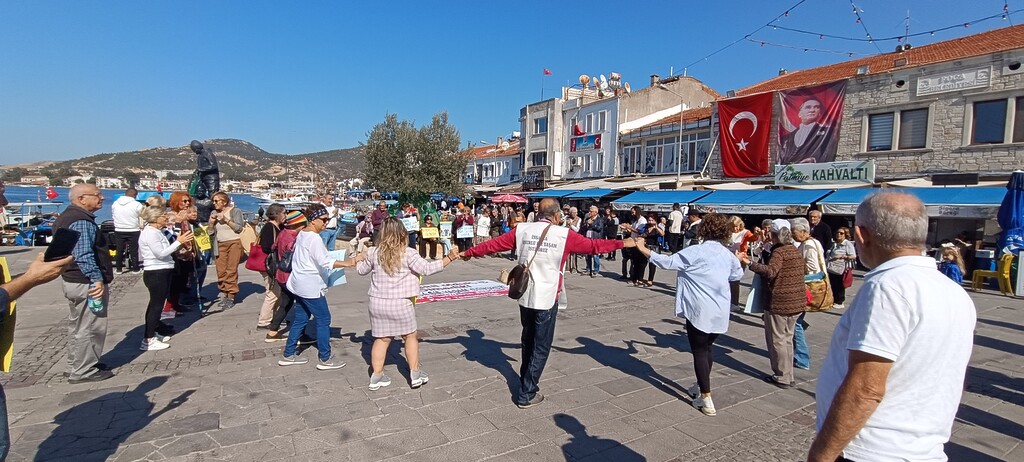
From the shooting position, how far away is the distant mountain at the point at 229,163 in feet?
289

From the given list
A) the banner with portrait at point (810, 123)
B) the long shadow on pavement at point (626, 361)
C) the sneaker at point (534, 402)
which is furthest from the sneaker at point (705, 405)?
the banner with portrait at point (810, 123)

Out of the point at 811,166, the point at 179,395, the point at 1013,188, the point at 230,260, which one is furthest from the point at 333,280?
the point at 811,166

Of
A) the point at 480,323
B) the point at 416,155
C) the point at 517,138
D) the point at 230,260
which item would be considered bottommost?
the point at 480,323

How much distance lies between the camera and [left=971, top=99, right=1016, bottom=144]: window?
15.1 meters

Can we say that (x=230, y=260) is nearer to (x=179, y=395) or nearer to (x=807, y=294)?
(x=179, y=395)

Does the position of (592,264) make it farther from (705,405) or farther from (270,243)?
(705,405)

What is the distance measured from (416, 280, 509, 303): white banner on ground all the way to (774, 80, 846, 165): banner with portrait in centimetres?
1554

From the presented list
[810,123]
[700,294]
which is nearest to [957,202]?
[810,123]

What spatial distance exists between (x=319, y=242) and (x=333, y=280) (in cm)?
72

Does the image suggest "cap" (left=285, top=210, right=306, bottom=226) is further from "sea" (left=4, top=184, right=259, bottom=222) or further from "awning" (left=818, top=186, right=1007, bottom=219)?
"awning" (left=818, top=186, right=1007, bottom=219)

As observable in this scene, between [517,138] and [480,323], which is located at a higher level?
[517,138]

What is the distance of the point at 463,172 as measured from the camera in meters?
33.2

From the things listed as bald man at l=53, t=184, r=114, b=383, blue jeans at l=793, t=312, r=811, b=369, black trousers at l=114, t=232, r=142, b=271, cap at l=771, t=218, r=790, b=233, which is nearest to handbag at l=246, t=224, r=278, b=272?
bald man at l=53, t=184, r=114, b=383

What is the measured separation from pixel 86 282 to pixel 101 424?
4.68 ft
